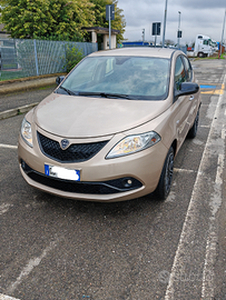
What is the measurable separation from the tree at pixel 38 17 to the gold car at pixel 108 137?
12.9m

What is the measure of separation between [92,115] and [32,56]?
10.5 meters

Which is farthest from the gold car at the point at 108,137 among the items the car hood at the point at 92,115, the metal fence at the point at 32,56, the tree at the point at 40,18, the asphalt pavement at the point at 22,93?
the tree at the point at 40,18

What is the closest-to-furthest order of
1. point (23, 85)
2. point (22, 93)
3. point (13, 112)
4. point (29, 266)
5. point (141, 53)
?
point (29, 266) → point (141, 53) → point (13, 112) → point (22, 93) → point (23, 85)

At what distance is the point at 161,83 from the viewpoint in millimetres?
3525

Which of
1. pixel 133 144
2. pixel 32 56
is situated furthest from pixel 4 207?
pixel 32 56

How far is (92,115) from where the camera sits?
2951mm

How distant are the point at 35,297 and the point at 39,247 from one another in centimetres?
54

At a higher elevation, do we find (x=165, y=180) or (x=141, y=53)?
(x=141, y=53)

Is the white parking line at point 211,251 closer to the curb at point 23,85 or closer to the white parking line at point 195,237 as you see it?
the white parking line at point 195,237

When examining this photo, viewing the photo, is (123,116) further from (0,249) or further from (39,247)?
(0,249)

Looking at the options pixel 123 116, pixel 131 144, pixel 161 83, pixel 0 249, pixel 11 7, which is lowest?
pixel 0 249

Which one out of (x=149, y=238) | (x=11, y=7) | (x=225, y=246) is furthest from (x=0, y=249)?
(x=11, y=7)

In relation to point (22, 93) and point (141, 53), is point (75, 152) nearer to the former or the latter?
point (141, 53)

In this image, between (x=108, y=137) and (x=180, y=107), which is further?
(x=180, y=107)
